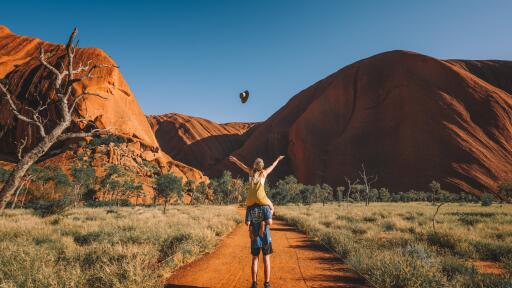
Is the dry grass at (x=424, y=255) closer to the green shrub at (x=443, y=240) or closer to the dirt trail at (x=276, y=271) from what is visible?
the green shrub at (x=443, y=240)

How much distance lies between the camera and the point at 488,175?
2137 inches

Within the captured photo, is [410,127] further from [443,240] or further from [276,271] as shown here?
[276,271]

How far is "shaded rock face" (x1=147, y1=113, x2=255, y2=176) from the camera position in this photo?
356 ft

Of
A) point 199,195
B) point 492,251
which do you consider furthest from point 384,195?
point 492,251

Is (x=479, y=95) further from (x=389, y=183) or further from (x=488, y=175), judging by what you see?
(x=389, y=183)

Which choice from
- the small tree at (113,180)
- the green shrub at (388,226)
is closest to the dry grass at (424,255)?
the green shrub at (388,226)

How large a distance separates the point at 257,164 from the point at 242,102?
401 centimetres

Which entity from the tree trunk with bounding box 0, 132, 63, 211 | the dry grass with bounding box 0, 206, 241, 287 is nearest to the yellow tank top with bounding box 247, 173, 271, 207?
the dry grass with bounding box 0, 206, 241, 287

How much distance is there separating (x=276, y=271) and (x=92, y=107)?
194 feet

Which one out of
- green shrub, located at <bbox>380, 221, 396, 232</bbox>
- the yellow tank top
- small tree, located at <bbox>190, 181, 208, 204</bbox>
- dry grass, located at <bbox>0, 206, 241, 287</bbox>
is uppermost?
the yellow tank top

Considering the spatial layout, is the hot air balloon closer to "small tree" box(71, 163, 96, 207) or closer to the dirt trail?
the dirt trail

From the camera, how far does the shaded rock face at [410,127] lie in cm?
5725

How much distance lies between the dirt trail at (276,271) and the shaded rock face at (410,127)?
59.4 meters

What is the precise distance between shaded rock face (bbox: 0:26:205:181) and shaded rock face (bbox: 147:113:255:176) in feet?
128
